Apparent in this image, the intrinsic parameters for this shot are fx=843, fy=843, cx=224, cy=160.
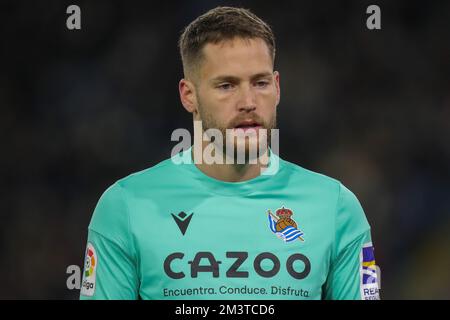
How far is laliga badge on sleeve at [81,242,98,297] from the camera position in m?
3.62

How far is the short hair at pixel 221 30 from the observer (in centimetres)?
363

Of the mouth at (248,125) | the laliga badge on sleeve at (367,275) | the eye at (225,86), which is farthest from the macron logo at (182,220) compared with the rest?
the laliga badge on sleeve at (367,275)

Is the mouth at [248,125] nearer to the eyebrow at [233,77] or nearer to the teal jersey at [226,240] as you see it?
the eyebrow at [233,77]

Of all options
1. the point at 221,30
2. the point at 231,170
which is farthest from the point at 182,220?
the point at 221,30

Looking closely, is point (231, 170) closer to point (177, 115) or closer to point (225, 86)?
point (225, 86)

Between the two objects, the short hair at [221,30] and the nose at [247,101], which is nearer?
the nose at [247,101]

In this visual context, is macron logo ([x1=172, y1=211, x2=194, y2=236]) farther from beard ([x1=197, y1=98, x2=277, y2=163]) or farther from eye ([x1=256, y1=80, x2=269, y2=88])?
eye ([x1=256, y1=80, x2=269, y2=88])

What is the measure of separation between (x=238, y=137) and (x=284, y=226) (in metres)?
0.45

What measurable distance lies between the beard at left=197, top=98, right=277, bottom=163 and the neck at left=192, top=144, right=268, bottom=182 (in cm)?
5

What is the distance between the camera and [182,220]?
3.63 metres
